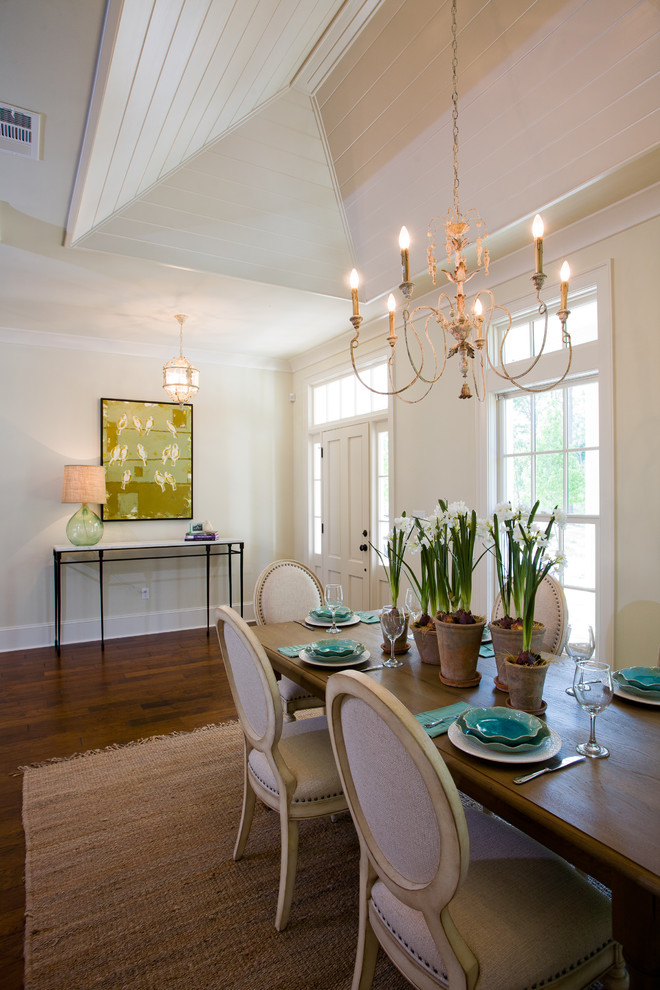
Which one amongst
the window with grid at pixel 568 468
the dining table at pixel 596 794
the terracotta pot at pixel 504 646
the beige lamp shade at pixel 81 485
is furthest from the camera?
the beige lamp shade at pixel 81 485

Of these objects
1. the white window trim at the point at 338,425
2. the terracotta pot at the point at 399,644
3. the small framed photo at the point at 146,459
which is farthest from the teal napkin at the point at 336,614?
the small framed photo at the point at 146,459

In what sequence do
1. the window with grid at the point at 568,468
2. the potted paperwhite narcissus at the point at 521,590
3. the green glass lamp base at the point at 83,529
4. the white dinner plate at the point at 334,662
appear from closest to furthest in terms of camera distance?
the potted paperwhite narcissus at the point at 521,590
the white dinner plate at the point at 334,662
the window with grid at the point at 568,468
the green glass lamp base at the point at 83,529

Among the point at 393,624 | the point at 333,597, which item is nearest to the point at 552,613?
the point at 393,624

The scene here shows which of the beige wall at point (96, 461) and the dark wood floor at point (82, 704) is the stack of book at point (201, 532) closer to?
the beige wall at point (96, 461)

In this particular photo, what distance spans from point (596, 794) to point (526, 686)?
0.39 m

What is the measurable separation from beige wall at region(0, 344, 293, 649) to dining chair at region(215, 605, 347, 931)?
154 inches

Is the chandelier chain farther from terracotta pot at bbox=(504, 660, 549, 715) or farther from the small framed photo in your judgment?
the small framed photo

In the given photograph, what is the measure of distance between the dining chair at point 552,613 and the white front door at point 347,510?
8.76 feet

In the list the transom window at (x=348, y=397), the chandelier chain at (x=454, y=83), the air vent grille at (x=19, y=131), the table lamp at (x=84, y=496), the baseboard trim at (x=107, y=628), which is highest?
the chandelier chain at (x=454, y=83)

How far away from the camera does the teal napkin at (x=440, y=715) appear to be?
1.39 meters

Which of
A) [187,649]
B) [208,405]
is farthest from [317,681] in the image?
[208,405]

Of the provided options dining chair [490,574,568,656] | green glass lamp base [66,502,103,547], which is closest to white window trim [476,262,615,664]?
dining chair [490,574,568,656]

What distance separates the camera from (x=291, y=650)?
2.13 meters

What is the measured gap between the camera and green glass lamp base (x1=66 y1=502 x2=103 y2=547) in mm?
4965
